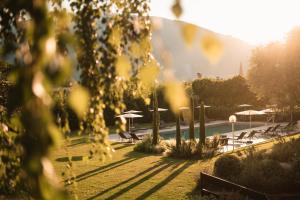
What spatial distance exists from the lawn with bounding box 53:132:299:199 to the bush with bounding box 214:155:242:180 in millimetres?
895

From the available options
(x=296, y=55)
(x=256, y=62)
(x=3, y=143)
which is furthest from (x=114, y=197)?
(x=256, y=62)

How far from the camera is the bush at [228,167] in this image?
12275 millimetres

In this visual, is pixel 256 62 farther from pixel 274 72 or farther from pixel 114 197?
pixel 114 197

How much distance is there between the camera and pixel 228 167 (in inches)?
488

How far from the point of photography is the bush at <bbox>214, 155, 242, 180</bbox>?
1227 centimetres

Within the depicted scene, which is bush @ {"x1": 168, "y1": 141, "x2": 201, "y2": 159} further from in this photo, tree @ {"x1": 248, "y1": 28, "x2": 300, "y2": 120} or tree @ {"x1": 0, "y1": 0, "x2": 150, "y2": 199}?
tree @ {"x1": 0, "y1": 0, "x2": 150, "y2": 199}

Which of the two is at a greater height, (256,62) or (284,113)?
(256,62)

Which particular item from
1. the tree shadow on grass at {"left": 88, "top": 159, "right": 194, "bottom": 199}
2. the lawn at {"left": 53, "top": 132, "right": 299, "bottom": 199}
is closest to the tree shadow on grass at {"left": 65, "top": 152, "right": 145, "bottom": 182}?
the lawn at {"left": 53, "top": 132, "right": 299, "bottom": 199}

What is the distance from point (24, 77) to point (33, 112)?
0.60 ft

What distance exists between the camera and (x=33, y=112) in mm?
1339

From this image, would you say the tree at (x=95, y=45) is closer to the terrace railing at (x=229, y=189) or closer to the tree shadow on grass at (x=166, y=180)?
the terrace railing at (x=229, y=189)

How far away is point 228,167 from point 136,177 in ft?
11.8

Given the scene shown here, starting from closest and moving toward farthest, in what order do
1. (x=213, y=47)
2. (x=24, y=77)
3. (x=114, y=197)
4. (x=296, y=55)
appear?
(x=24, y=77) < (x=213, y=47) < (x=114, y=197) < (x=296, y=55)

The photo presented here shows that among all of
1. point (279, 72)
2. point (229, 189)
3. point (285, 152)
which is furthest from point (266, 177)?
point (279, 72)
